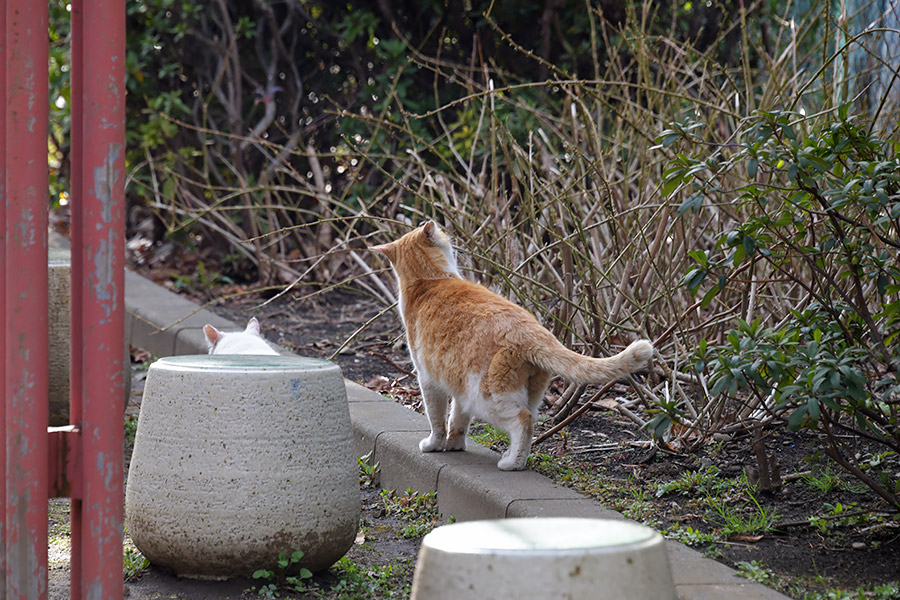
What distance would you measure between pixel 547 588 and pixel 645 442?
2453 millimetres

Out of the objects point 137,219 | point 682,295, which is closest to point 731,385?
point 682,295

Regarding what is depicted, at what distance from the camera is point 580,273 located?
450 cm

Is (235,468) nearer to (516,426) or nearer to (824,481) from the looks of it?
(516,426)

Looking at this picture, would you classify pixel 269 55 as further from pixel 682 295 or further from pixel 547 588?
pixel 547 588

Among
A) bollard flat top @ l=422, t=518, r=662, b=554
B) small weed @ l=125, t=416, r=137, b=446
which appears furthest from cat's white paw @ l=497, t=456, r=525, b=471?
small weed @ l=125, t=416, r=137, b=446

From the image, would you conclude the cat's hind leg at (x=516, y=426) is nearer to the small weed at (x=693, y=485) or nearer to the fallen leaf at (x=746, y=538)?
the small weed at (x=693, y=485)

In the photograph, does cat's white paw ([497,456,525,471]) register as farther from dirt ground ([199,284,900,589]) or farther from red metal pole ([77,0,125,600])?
red metal pole ([77,0,125,600])

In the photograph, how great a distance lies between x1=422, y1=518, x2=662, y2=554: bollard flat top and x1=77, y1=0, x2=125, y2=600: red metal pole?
90 centimetres

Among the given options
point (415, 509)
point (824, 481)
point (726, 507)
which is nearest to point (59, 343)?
point (415, 509)

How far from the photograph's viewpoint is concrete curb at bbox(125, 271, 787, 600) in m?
2.65

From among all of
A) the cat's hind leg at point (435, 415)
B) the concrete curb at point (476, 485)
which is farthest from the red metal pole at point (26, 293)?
the cat's hind leg at point (435, 415)

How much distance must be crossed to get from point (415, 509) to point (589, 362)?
1.06 meters

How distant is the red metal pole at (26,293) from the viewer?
7.65 ft

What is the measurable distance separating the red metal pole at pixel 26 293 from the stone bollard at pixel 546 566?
41.6 inches
